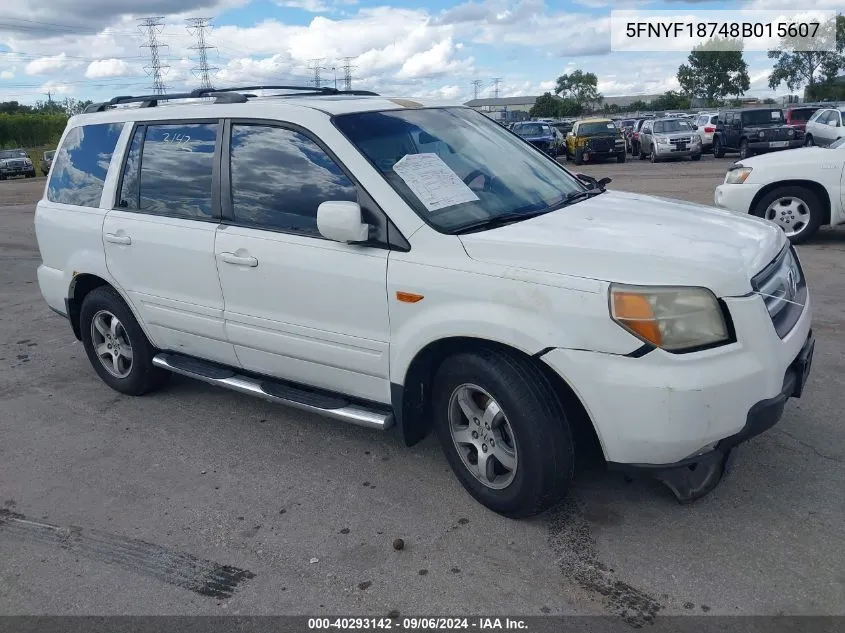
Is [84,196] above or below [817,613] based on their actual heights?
above

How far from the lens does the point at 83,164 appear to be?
5.32 meters

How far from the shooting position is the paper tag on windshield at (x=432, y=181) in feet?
12.3

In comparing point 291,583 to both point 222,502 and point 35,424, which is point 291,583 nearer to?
point 222,502

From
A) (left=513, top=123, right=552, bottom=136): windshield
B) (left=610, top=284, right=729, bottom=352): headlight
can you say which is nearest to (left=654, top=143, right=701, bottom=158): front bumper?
(left=513, top=123, right=552, bottom=136): windshield

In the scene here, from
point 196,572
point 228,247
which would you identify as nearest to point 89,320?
point 228,247

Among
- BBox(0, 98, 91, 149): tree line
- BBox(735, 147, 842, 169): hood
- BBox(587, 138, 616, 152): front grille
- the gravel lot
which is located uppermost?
BBox(0, 98, 91, 149): tree line

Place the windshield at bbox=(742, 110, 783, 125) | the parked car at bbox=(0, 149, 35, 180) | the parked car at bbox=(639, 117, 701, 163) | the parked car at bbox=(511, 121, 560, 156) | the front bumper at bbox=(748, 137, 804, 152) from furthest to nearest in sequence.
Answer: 1. the parked car at bbox=(0, 149, 35, 180)
2. the parked car at bbox=(511, 121, 560, 156)
3. the parked car at bbox=(639, 117, 701, 163)
4. the windshield at bbox=(742, 110, 783, 125)
5. the front bumper at bbox=(748, 137, 804, 152)

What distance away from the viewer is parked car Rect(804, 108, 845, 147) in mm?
21281

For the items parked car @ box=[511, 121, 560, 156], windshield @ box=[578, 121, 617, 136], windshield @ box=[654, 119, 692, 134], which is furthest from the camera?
parked car @ box=[511, 121, 560, 156]

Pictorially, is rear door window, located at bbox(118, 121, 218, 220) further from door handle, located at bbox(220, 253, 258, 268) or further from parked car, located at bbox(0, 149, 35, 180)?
parked car, located at bbox(0, 149, 35, 180)

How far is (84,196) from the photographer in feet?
17.3

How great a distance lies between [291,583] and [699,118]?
116ft

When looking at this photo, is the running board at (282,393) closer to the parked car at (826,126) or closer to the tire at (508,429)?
the tire at (508,429)

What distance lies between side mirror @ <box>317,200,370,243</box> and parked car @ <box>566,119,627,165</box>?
27.4 metres
